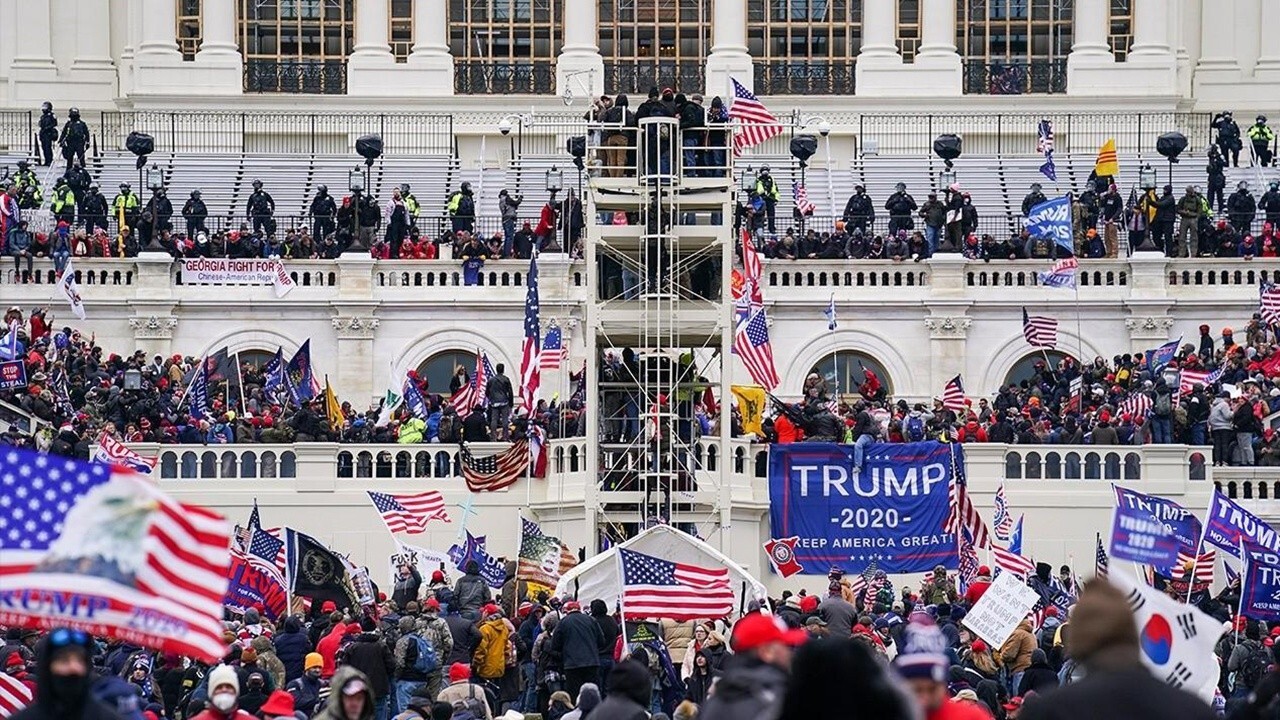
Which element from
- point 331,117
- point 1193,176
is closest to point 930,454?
point 1193,176

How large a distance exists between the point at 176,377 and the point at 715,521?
11.2 meters

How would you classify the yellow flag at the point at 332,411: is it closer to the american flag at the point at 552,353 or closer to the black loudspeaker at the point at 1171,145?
the american flag at the point at 552,353

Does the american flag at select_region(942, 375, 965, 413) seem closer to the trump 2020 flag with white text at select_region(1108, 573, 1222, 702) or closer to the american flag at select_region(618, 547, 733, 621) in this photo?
the american flag at select_region(618, 547, 733, 621)

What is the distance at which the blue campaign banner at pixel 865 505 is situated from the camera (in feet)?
147

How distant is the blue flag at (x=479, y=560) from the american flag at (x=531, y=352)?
23.8 feet

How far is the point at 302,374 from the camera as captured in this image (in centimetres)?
5431

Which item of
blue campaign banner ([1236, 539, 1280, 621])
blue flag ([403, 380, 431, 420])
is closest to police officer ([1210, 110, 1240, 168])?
blue flag ([403, 380, 431, 420])

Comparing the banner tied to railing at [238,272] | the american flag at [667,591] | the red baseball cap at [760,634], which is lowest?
the american flag at [667,591]

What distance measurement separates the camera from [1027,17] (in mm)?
76625

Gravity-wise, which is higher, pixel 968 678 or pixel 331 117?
pixel 331 117

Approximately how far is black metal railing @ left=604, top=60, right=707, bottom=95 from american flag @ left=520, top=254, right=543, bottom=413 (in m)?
23.6

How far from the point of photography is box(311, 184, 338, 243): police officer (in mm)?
60750

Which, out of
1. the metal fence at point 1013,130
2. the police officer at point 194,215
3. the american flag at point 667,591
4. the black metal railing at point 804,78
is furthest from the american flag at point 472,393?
the black metal railing at point 804,78

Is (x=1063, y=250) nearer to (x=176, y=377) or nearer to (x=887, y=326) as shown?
(x=887, y=326)
